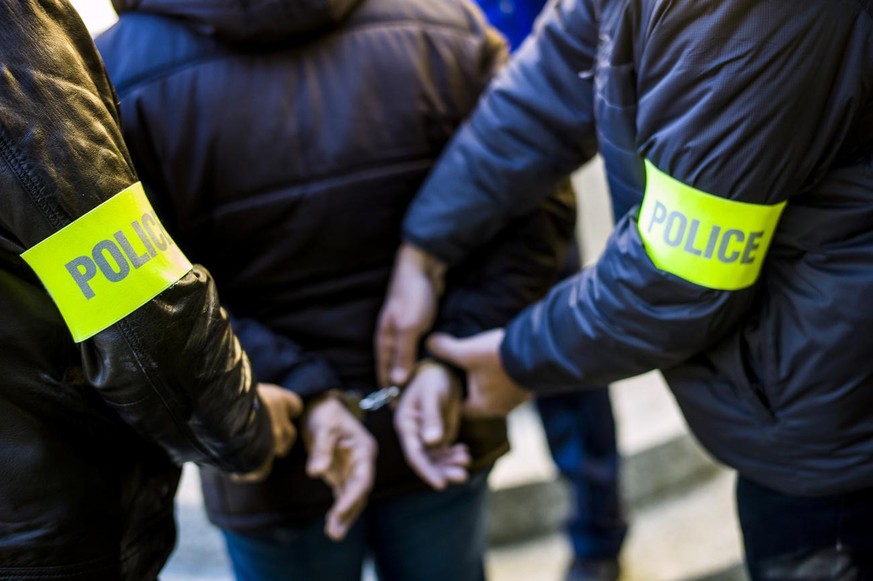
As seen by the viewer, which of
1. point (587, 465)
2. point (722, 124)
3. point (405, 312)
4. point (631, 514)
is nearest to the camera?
point (722, 124)

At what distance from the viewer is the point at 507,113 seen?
1137 millimetres

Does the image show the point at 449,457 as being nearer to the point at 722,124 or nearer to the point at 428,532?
the point at 428,532

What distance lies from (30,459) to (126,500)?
0.13 m

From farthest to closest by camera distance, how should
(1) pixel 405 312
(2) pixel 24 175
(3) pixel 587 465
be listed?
(3) pixel 587 465 < (1) pixel 405 312 < (2) pixel 24 175

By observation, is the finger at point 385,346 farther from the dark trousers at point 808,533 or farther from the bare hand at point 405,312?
the dark trousers at point 808,533

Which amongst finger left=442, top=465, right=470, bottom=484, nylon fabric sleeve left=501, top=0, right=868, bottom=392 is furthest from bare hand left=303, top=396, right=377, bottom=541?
nylon fabric sleeve left=501, top=0, right=868, bottom=392

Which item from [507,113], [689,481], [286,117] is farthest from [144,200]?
[689,481]

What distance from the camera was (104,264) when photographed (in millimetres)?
715

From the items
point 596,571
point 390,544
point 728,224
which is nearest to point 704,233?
point 728,224

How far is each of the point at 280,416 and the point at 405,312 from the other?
0.24m

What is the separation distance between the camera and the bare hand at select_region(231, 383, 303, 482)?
1.08 meters

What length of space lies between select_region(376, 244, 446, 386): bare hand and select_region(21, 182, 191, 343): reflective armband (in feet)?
1.59

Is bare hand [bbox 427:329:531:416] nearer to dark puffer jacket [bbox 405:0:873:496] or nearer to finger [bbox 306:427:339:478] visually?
dark puffer jacket [bbox 405:0:873:496]

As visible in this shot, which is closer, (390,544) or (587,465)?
(390,544)
